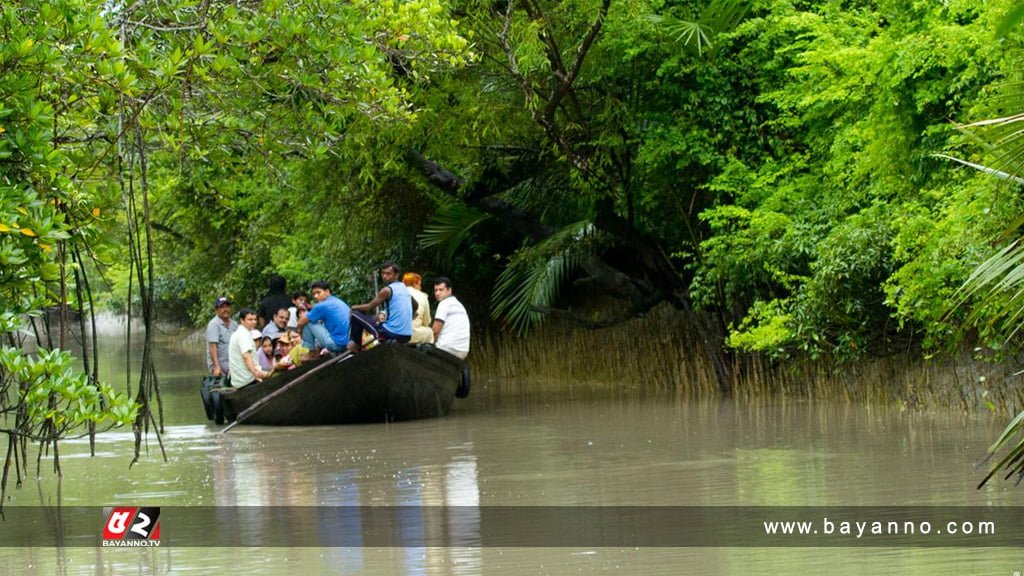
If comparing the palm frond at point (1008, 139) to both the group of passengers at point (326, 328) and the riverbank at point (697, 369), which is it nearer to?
the riverbank at point (697, 369)

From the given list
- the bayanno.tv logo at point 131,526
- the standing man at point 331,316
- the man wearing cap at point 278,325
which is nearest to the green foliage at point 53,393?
the bayanno.tv logo at point 131,526

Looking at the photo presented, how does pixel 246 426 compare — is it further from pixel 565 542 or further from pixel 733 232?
pixel 565 542

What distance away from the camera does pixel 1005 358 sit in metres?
13.8

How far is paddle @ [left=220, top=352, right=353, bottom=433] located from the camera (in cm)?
1686

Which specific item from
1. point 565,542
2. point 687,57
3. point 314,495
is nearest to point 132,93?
point 565,542

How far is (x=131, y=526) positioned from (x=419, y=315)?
851cm

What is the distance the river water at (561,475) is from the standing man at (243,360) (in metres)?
0.66

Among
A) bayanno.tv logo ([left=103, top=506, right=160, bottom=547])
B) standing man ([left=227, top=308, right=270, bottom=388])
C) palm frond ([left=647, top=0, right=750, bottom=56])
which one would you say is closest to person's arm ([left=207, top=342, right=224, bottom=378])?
standing man ([left=227, top=308, right=270, bottom=388])

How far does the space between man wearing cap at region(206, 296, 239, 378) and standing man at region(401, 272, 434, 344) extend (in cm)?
245

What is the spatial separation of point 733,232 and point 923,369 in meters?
3.17

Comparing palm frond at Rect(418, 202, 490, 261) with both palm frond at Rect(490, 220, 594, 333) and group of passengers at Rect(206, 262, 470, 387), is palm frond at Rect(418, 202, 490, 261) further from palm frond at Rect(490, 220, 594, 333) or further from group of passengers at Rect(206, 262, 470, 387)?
group of passengers at Rect(206, 262, 470, 387)

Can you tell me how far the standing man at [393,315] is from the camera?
17.2m

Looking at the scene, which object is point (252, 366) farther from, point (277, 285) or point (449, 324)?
point (277, 285)

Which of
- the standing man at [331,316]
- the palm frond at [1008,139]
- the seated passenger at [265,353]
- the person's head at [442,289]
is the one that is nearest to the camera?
the palm frond at [1008,139]
